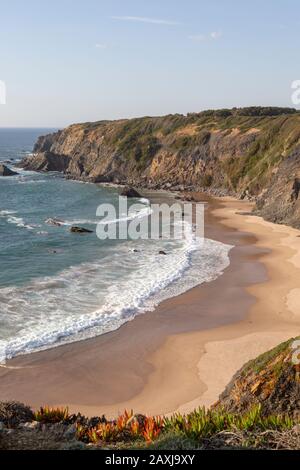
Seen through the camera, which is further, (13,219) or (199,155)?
(199,155)

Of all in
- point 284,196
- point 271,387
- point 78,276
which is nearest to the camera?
point 271,387

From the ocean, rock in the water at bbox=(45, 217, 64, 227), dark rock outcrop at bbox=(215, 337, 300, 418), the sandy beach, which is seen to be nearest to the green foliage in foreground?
dark rock outcrop at bbox=(215, 337, 300, 418)

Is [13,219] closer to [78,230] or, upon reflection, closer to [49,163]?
[78,230]

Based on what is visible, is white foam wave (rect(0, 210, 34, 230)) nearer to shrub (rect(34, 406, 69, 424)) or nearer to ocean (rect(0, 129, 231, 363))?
ocean (rect(0, 129, 231, 363))

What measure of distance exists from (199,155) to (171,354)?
2179 inches

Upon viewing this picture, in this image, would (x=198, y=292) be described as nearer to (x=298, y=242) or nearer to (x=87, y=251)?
(x=87, y=251)

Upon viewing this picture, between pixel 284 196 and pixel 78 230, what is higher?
pixel 284 196

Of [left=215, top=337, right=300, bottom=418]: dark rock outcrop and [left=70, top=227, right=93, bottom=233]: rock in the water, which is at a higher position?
[left=215, top=337, right=300, bottom=418]: dark rock outcrop

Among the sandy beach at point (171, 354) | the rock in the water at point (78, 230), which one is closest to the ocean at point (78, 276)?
the rock in the water at point (78, 230)

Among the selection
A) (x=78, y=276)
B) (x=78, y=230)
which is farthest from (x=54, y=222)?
(x=78, y=276)

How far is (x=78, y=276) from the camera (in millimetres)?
28453

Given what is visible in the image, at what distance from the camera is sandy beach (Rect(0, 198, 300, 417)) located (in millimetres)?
15664

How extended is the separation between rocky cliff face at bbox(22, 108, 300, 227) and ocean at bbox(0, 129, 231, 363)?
15.6 m

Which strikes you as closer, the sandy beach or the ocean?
the sandy beach
